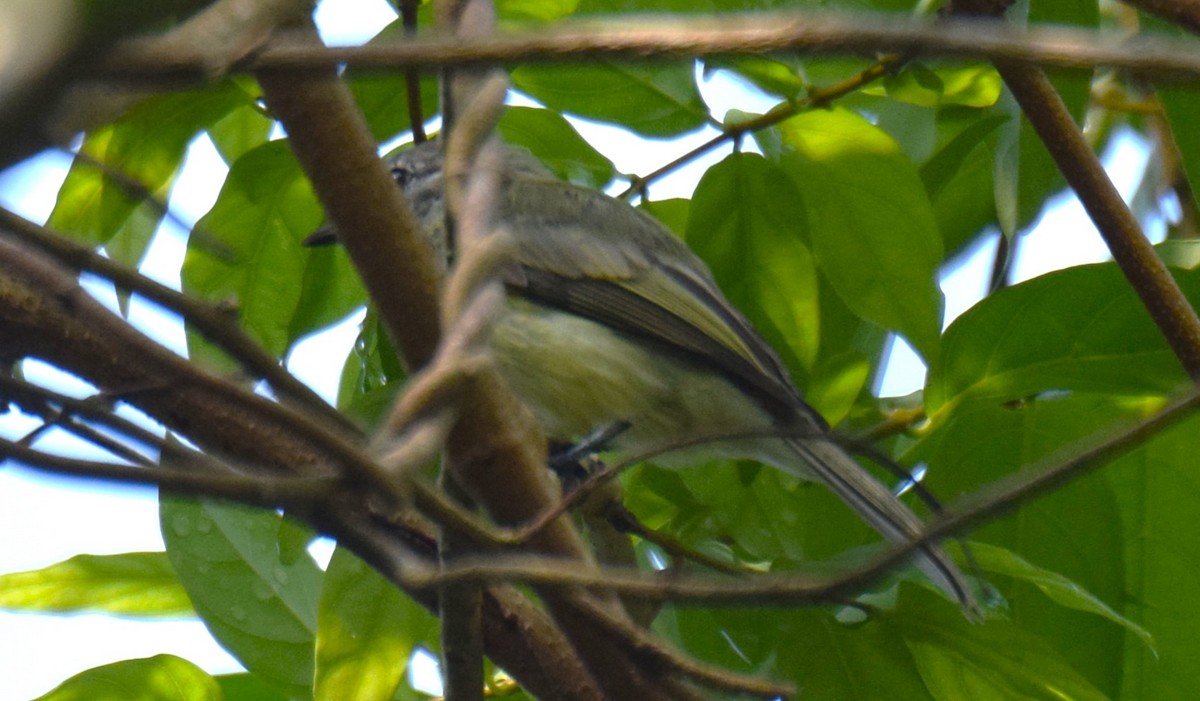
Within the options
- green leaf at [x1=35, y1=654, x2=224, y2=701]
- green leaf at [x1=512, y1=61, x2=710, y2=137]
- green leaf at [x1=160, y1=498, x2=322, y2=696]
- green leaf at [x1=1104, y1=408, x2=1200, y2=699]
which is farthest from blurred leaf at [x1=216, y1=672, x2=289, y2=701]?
green leaf at [x1=1104, y1=408, x2=1200, y2=699]

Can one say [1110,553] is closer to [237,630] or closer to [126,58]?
[237,630]

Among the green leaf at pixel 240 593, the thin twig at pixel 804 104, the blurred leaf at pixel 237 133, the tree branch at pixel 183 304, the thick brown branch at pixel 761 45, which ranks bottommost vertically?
the thick brown branch at pixel 761 45

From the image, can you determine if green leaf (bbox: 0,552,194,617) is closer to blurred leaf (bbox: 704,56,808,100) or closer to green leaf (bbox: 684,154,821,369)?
green leaf (bbox: 684,154,821,369)

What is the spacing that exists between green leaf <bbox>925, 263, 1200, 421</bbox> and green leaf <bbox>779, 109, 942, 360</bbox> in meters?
0.11

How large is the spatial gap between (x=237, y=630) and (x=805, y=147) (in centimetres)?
160

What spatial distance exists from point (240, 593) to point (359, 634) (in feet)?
1.51

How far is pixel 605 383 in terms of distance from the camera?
386cm

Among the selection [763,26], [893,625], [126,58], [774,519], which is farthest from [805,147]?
[126,58]

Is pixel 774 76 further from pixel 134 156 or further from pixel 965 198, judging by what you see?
pixel 134 156

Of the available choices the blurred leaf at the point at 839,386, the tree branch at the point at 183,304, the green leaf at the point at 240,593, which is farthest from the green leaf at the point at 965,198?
the tree branch at the point at 183,304

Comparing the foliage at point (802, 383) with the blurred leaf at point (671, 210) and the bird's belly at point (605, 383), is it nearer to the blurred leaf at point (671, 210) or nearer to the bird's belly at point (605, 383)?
the blurred leaf at point (671, 210)

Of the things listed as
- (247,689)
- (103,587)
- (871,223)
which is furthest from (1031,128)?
(103,587)

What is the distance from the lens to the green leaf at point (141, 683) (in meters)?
2.62

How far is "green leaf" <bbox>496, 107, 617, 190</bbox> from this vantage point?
3023mm
